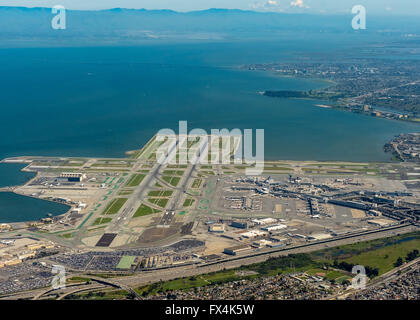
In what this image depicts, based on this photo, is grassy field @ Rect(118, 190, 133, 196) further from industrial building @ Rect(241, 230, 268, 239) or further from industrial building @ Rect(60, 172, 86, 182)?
industrial building @ Rect(241, 230, 268, 239)

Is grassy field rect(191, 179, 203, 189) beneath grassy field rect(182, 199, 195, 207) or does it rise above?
above

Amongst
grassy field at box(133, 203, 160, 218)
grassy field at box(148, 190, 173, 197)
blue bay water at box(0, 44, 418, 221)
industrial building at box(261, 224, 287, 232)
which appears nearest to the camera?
industrial building at box(261, 224, 287, 232)

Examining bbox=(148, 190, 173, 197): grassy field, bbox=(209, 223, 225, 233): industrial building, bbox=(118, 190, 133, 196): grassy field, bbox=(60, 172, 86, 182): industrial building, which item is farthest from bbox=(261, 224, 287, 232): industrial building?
bbox=(60, 172, 86, 182): industrial building

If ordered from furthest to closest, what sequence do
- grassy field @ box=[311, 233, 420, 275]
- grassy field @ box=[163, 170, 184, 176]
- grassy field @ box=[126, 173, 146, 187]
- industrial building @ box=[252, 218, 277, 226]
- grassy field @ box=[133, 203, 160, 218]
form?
1. grassy field @ box=[163, 170, 184, 176]
2. grassy field @ box=[126, 173, 146, 187]
3. grassy field @ box=[133, 203, 160, 218]
4. industrial building @ box=[252, 218, 277, 226]
5. grassy field @ box=[311, 233, 420, 275]

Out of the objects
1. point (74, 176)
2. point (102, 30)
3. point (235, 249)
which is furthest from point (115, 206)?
point (102, 30)

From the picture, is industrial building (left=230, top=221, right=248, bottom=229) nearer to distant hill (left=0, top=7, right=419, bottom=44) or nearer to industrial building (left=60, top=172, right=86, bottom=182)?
industrial building (left=60, top=172, right=86, bottom=182)

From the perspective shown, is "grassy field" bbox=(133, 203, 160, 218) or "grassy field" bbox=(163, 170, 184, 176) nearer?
"grassy field" bbox=(133, 203, 160, 218)

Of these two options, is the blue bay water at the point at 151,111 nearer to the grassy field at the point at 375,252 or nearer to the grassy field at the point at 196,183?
the grassy field at the point at 196,183

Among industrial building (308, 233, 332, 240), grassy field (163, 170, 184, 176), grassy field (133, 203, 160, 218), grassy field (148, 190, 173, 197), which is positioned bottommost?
industrial building (308, 233, 332, 240)
